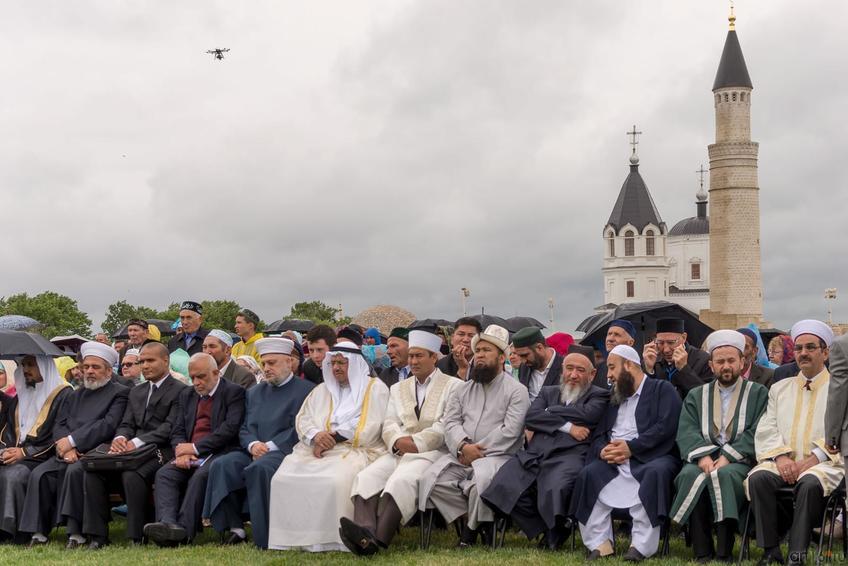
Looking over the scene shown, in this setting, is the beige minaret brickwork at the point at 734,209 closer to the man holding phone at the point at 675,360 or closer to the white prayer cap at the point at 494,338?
the man holding phone at the point at 675,360

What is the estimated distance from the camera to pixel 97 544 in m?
9.21

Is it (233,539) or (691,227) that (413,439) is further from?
(691,227)

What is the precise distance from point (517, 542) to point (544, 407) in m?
1.11

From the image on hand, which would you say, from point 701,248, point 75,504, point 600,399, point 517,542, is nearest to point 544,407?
point 600,399

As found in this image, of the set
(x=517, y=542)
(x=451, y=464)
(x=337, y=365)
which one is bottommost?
(x=517, y=542)

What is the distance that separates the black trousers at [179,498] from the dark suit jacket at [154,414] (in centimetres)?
38

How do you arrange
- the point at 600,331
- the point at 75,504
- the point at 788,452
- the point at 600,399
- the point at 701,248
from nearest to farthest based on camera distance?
the point at 788,452 → the point at 600,399 → the point at 75,504 → the point at 600,331 → the point at 701,248

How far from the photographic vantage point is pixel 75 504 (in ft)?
30.7

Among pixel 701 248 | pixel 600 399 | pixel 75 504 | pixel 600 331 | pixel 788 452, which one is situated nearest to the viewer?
pixel 788 452

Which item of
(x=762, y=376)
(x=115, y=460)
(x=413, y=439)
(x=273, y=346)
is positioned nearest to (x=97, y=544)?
(x=115, y=460)

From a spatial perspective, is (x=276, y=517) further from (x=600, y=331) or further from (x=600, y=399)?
(x=600, y=331)

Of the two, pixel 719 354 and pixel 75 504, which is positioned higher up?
pixel 719 354

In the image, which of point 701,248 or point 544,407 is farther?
point 701,248

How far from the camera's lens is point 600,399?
8766 millimetres
